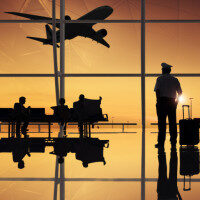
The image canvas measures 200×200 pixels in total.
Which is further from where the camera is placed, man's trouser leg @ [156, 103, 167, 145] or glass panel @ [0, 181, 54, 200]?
man's trouser leg @ [156, 103, 167, 145]

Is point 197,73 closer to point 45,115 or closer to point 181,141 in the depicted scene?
point 181,141

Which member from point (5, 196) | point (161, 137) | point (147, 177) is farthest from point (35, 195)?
point (161, 137)

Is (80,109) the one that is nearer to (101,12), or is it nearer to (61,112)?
(61,112)

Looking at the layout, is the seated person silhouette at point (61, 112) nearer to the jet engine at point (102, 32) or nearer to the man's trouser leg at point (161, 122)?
the man's trouser leg at point (161, 122)

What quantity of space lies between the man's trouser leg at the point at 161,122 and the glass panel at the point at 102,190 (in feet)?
7.29

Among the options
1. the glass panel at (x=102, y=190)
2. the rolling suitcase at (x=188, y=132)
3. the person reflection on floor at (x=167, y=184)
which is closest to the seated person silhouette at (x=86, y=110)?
the rolling suitcase at (x=188, y=132)

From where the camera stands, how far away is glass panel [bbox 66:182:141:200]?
5.44 ft

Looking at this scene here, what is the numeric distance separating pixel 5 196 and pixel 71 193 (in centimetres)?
35

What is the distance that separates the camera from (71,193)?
5.77 feet

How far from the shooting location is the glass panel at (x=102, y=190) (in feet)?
5.44

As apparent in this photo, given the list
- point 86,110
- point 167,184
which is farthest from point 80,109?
point 167,184

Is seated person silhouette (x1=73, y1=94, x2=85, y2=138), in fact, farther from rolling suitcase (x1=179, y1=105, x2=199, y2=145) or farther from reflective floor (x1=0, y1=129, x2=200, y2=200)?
reflective floor (x1=0, y1=129, x2=200, y2=200)

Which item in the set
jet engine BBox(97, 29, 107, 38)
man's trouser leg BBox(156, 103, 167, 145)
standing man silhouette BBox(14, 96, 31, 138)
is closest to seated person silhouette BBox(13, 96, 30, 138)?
standing man silhouette BBox(14, 96, 31, 138)

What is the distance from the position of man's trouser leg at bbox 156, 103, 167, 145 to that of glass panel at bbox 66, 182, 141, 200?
2.22 meters
